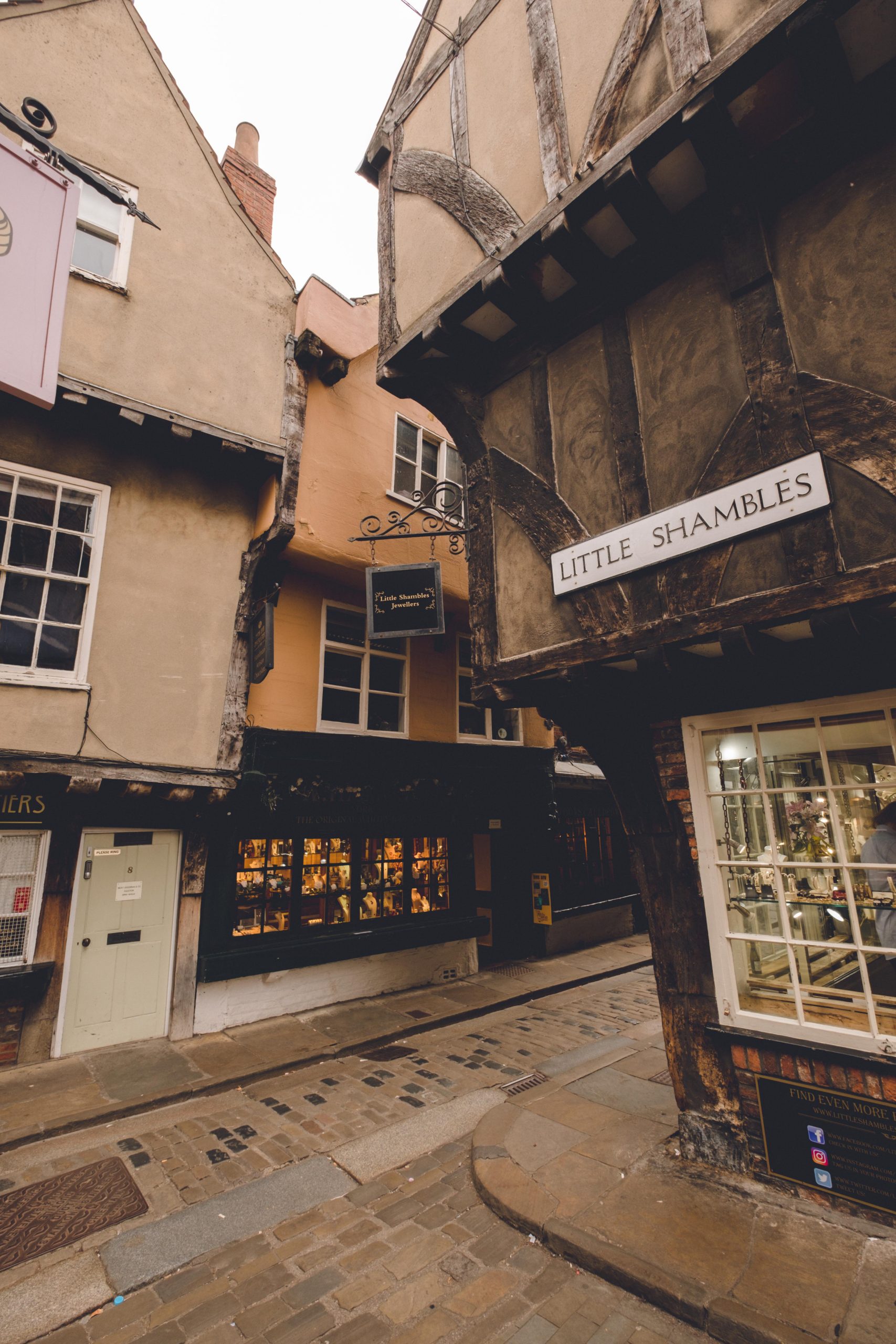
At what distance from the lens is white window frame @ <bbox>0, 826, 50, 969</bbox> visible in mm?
6784

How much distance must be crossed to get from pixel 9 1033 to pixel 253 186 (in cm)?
1203

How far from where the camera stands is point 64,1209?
4.30 m

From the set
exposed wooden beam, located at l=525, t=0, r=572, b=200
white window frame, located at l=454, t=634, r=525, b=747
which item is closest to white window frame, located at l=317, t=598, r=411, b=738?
white window frame, located at l=454, t=634, r=525, b=747

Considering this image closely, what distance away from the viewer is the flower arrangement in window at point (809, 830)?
4.30 metres

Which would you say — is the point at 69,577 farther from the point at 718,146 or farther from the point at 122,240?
the point at 718,146

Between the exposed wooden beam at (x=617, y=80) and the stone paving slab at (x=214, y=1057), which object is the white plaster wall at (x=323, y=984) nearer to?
the stone paving slab at (x=214, y=1057)

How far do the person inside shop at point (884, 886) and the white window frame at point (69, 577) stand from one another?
7610 mm

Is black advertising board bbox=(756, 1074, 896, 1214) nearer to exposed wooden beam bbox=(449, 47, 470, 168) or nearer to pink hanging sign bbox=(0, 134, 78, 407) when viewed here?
pink hanging sign bbox=(0, 134, 78, 407)

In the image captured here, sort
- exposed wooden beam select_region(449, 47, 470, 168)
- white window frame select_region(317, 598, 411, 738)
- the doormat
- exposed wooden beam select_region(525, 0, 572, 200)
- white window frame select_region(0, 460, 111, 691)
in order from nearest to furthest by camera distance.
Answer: the doormat, exposed wooden beam select_region(525, 0, 572, 200), exposed wooden beam select_region(449, 47, 470, 168), white window frame select_region(0, 460, 111, 691), white window frame select_region(317, 598, 411, 738)

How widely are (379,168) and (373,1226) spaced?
10516 mm

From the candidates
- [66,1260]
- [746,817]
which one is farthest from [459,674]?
[66,1260]

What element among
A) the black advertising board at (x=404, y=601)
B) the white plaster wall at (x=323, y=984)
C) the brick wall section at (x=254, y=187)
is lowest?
the white plaster wall at (x=323, y=984)

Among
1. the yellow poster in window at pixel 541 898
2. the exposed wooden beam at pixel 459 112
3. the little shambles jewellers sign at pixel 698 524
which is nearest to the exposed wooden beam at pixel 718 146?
the little shambles jewellers sign at pixel 698 524

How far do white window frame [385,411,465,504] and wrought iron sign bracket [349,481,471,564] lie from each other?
0.67ft
